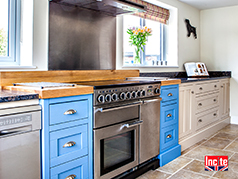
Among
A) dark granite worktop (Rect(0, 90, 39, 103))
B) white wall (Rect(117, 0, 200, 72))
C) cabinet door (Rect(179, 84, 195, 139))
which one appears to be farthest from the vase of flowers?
dark granite worktop (Rect(0, 90, 39, 103))

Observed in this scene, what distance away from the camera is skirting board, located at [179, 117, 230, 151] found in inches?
131

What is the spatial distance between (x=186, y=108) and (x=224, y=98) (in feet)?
5.68

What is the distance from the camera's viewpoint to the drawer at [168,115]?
9.07ft

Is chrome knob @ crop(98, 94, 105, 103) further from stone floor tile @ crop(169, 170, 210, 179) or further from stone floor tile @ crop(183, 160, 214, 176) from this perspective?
stone floor tile @ crop(183, 160, 214, 176)

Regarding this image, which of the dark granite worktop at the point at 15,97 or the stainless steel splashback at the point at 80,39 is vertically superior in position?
the stainless steel splashback at the point at 80,39

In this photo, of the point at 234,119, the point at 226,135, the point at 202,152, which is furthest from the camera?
the point at 234,119

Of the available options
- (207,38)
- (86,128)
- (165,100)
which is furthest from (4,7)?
(207,38)

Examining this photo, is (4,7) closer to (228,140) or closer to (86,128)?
(86,128)

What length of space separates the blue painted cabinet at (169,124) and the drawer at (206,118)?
2.57 feet

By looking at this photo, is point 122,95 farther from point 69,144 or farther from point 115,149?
point 69,144

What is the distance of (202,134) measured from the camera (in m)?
3.79

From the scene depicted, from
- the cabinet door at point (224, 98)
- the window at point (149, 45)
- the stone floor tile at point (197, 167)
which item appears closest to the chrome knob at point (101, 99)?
the stone floor tile at point (197, 167)

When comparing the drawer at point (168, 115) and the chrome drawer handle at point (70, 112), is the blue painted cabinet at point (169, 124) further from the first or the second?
the chrome drawer handle at point (70, 112)

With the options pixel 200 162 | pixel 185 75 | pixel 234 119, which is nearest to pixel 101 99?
pixel 200 162
